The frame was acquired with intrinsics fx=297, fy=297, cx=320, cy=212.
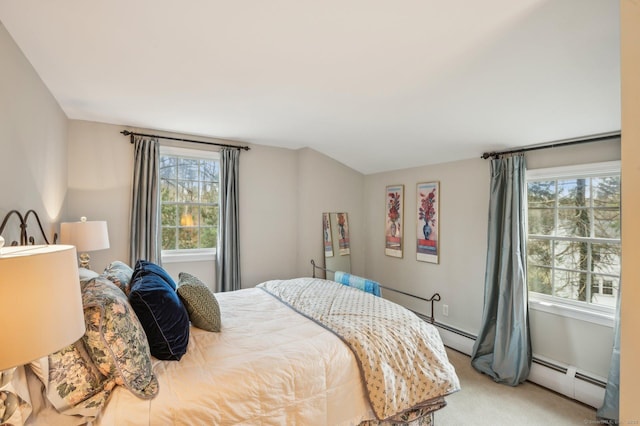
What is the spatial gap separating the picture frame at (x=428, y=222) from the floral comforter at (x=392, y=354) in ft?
5.12

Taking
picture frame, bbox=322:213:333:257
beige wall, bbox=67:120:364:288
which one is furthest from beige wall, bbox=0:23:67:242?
picture frame, bbox=322:213:333:257

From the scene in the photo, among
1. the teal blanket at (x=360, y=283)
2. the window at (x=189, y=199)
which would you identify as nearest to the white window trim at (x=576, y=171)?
the teal blanket at (x=360, y=283)

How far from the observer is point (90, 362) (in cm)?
126

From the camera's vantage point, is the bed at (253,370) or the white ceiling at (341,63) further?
the white ceiling at (341,63)

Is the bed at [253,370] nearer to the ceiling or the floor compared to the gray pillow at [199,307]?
nearer to the floor

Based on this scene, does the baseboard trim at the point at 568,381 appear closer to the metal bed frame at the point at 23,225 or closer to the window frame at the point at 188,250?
the window frame at the point at 188,250

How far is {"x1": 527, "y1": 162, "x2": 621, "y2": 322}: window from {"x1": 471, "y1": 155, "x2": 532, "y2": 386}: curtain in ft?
0.71

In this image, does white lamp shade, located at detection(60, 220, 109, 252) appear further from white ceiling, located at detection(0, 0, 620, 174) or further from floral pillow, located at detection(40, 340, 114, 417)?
floral pillow, located at detection(40, 340, 114, 417)

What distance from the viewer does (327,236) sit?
4195 mm

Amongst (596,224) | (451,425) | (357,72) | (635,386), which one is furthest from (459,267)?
(635,386)

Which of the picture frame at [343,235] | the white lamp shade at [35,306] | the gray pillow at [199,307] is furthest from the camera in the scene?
the picture frame at [343,235]

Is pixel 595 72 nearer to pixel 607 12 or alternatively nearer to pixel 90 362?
pixel 607 12

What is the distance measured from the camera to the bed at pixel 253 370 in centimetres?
122

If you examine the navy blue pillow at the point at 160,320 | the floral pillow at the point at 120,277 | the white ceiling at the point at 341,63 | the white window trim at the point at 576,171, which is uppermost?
the white ceiling at the point at 341,63
